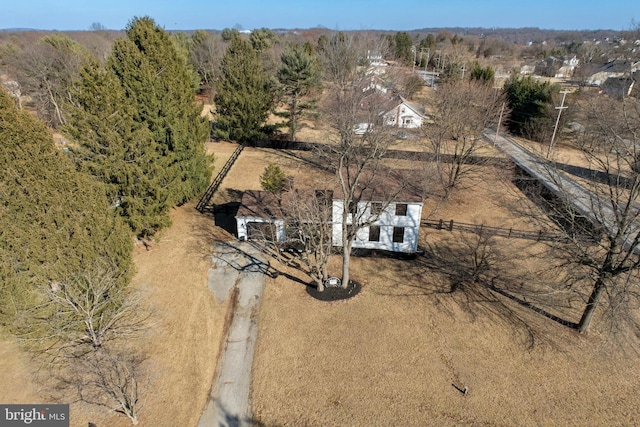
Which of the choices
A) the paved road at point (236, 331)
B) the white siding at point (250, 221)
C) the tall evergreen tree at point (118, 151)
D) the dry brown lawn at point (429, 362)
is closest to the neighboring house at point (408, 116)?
the white siding at point (250, 221)

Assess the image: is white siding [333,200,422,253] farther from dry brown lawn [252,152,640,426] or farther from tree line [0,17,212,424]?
tree line [0,17,212,424]

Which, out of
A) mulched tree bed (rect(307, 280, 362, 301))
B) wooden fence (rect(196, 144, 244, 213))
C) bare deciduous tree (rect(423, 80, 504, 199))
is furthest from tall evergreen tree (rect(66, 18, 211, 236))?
bare deciduous tree (rect(423, 80, 504, 199))

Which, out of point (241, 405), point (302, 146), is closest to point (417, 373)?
point (241, 405)

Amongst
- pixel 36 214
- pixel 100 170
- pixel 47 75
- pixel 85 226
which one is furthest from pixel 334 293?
pixel 47 75

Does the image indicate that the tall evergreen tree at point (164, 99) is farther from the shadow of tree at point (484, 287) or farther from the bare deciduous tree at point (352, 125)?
the shadow of tree at point (484, 287)

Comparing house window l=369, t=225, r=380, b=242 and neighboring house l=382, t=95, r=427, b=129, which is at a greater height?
neighboring house l=382, t=95, r=427, b=129

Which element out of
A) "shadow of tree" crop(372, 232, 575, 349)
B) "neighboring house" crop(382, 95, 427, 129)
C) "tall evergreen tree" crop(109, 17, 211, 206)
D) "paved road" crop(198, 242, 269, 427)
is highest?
"tall evergreen tree" crop(109, 17, 211, 206)

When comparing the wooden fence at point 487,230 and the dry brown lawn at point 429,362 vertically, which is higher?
the wooden fence at point 487,230
